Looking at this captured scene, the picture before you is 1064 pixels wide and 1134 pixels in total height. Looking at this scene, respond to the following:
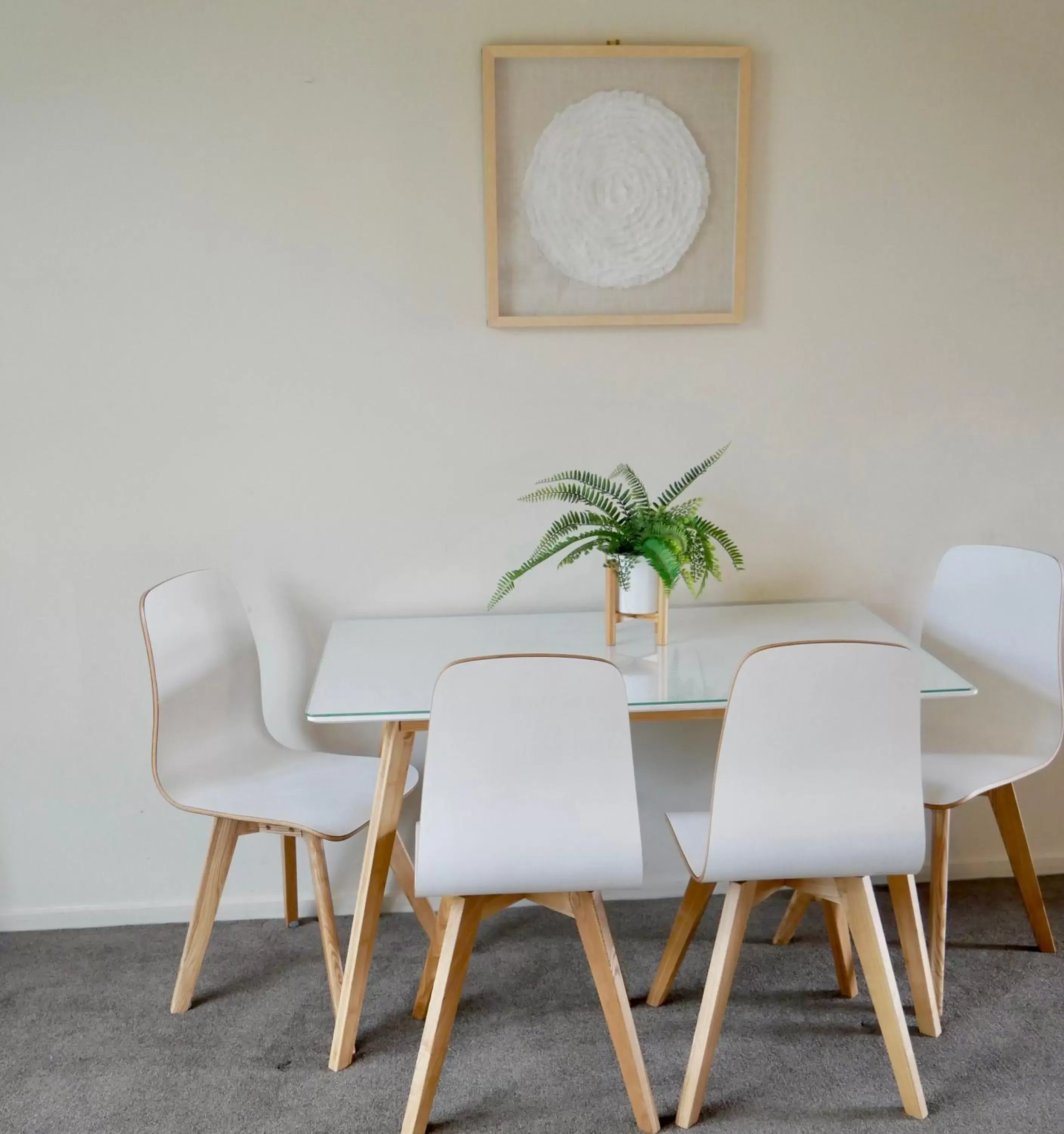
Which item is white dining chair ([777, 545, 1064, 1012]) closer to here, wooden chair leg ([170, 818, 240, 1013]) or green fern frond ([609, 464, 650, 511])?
green fern frond ([609, 464, 650, 511])

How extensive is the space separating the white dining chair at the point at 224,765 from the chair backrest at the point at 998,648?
1282 millimetres

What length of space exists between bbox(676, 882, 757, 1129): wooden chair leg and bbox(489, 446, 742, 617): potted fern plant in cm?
61

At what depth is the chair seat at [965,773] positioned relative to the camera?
207 centimetres

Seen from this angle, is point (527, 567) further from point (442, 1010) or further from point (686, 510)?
point (442, 1010)

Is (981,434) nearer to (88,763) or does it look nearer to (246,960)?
(246,960)

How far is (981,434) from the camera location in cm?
248

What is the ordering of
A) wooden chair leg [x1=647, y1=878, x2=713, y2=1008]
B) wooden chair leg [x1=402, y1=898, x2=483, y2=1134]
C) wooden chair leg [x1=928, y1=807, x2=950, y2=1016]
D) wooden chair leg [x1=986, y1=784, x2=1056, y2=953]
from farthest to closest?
wooden chair leg [x1=986, y1=784, x2=1056, y2=953] < wooden chair leg [x1=928, y1=807, x2=950, y2=1016] < wooden chair leg [x1=647, y1=878, x2=713, y2=1008] < wooden chair leg [x1=402, y1=898, x2=483, y2=1134]

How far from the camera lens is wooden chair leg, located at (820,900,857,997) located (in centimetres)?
212

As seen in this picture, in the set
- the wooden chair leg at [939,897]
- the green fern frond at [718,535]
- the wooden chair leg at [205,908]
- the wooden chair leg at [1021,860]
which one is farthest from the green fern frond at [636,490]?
the wooden chair leg at [205,908]

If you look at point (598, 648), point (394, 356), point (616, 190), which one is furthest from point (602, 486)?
point (616, 190)

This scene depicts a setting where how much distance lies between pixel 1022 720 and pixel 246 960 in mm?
1848

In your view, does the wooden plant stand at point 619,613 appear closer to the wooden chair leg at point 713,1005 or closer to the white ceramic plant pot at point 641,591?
the white ceramic plant pot at point 641,591

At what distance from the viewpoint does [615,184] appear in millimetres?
2309

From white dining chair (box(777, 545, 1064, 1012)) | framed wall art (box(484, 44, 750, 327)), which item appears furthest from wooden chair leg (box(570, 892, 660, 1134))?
framed wall art (box(484, 44, 750, 327))
